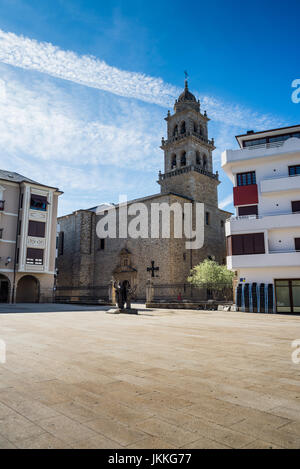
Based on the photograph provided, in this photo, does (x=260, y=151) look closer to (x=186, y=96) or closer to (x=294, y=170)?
(x=294, y=170)

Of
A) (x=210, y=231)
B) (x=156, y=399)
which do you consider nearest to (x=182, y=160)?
(x=210, y=231)

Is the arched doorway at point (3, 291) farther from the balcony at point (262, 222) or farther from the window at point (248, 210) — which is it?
the window at point (248, 210)

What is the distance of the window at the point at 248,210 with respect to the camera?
22.6 m

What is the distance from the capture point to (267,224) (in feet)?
70.2

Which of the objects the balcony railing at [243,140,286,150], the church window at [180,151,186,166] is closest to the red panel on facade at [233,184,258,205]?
the balcony railing at [243,140,286,150]

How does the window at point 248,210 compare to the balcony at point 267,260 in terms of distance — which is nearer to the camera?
the balcony at point 267,260

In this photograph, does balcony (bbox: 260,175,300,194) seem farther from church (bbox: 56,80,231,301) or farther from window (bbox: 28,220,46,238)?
window (bbox: 28,220,46,238)

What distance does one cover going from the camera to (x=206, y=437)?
2.30 m

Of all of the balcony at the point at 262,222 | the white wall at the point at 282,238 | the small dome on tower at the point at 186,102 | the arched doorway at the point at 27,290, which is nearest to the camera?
the balcony at the point at 262,222

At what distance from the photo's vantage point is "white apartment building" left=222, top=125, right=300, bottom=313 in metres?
20.8

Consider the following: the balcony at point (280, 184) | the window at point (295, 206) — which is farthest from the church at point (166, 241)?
the window at point (295, 206)

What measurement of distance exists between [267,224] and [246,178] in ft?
12.8

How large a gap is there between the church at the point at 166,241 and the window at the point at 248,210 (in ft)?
35.1

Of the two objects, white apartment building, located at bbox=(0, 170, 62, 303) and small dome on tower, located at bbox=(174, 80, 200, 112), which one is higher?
small dome on tower, located at bbox=(174, 80, 200, 112)
